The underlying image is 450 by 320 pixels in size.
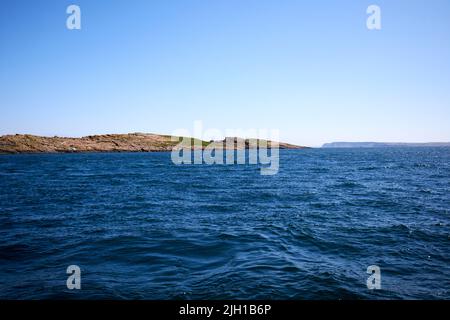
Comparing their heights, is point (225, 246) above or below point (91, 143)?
below

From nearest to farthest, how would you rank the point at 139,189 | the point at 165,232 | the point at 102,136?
1. the point at 165,232
2. the point at 139,189
3. the point at 102,136

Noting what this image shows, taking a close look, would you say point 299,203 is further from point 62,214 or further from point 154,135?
point 154,135

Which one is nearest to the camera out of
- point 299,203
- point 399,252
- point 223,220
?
point 399,252

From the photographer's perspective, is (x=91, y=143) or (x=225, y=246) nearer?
(x=225, y=246)

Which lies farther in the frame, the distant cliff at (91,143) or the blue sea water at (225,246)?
the distant cliff at (91,143)

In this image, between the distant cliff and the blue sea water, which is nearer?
the blue sea water

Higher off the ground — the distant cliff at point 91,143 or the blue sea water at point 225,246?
the distant cliff at point 91,143

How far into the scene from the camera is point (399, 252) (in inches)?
622

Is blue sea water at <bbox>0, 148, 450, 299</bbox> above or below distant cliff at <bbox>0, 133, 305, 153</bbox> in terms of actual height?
below
